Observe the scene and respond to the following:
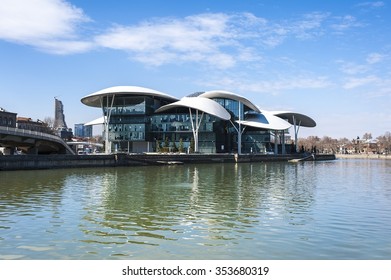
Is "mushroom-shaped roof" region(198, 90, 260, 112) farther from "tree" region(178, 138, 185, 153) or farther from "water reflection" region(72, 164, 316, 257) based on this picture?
"water reflection" region(72, 164, 316, 257)

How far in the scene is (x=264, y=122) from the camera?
101m

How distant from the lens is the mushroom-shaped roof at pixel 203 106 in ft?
292

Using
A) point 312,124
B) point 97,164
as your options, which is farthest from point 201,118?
point 312,124

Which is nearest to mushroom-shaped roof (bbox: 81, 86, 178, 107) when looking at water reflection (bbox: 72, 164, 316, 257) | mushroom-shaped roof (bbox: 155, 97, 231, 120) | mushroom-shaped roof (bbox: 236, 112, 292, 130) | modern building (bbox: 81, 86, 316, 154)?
modern building (bbox: 81, 86, 316, 154)

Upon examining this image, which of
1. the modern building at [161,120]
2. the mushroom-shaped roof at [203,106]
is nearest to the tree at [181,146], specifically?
the modern building at [161,120]

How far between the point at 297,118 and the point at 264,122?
21658mm

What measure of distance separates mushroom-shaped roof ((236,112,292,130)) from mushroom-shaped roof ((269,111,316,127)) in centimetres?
665

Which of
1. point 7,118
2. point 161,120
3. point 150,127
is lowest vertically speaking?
point 150,127

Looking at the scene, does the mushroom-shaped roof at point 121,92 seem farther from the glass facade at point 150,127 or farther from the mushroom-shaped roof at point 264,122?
the mushroom-shaped roof at point 264,122

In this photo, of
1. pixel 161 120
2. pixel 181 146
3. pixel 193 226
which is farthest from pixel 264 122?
pixel 193 226

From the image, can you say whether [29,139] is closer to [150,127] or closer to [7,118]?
[150,127]

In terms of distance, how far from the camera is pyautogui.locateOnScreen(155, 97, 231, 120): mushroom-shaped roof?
88.9 meters

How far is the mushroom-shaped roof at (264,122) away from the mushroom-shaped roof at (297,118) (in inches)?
262
